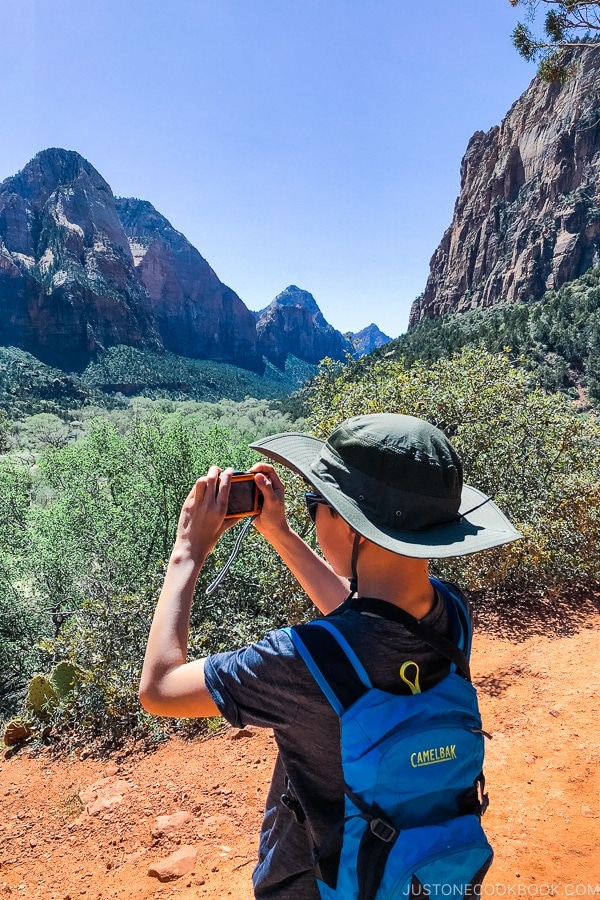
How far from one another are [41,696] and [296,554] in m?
4.82

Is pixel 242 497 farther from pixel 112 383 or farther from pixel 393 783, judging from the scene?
pixel 112 383

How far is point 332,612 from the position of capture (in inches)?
42.2

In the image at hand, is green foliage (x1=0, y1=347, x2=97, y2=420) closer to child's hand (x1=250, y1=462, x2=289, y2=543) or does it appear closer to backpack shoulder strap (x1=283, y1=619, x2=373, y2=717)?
child's hand (x1=250, y1=462, x2=289, y2=543)

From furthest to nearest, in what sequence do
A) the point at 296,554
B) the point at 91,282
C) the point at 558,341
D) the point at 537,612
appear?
the point at 91,282 < the point at 558,341 < the point at 537,612 < the point at 296,554

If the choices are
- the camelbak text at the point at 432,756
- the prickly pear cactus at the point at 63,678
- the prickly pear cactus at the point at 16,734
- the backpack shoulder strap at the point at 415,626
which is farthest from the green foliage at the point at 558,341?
the camelbak text at the point at 432,756

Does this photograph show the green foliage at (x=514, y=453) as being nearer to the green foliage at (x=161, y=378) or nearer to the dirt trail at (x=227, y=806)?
the dirt trail at (x=227, y=806)

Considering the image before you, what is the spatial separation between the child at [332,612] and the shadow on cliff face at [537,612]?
193 inches

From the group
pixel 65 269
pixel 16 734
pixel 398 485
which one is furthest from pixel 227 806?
pixel 65 269

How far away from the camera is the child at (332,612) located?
94cm

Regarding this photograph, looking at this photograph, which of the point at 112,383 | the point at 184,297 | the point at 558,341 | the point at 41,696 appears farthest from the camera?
the point at 184,297

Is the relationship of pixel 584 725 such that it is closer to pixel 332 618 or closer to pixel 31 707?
pixel 332 618

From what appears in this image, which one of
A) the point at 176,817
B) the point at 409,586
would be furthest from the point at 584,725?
Answer: the point at 409,586

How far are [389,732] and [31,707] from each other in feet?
17.6

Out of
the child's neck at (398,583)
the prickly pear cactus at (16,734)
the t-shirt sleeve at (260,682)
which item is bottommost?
the prickly pear cactus at (16,734)
